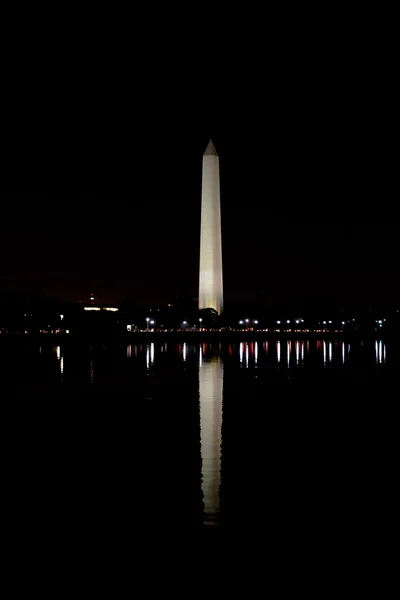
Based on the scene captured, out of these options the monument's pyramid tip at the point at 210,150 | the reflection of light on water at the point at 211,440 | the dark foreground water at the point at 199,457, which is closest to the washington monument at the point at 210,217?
the monument's pyramid tip at the point at 210,150

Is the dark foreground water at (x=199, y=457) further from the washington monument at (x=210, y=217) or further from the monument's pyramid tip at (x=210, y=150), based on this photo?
the monument's pyramid tip at (x=210, y=150)

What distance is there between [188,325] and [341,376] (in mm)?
80705

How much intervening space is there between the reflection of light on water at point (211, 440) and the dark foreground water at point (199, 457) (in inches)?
1.1

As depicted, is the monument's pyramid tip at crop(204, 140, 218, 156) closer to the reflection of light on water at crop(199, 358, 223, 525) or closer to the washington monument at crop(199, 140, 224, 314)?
the washington monument at crop(199, 140, 224, 314)

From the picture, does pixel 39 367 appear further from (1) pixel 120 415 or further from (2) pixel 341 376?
(1) pixel 120 415

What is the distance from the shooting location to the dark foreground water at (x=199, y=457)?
9.24 metres

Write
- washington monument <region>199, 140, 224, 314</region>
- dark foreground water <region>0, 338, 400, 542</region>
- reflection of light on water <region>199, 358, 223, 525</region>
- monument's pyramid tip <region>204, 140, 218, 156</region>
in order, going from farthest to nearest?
monument's pyramid tip <region>204, 140, 218, 156</region>, washington monument <region>199, 140, 224, 314</region>, reflection of light on water <region>199, 358, 223, 525</region>, dark foreground water <region>0, 338, 400, 542</region>

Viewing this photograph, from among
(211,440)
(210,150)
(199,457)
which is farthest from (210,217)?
(199,457)

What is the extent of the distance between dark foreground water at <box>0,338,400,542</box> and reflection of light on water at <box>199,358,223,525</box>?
0.03m

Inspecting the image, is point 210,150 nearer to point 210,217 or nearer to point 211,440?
point 210,217

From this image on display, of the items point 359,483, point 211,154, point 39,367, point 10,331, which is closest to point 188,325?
point 10,331

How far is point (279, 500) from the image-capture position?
33.0 ft

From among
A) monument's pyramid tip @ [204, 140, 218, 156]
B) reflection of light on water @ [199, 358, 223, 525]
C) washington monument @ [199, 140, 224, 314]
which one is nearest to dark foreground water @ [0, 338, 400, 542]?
reflection of light on water @ [199, 358, 223, 525]

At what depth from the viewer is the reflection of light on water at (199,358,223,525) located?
982cm
